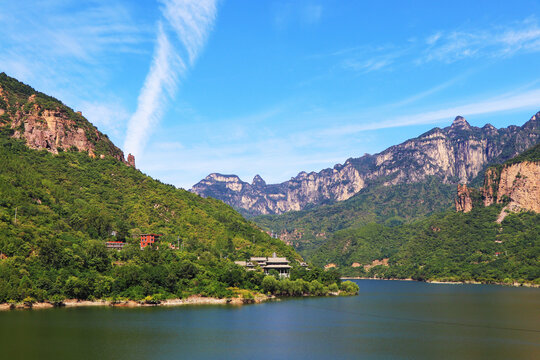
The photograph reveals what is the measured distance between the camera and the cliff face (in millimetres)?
161125

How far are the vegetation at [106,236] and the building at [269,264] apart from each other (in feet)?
15.7

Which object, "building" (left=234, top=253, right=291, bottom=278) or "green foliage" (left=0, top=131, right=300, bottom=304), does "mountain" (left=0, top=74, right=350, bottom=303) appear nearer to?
"green foliage" (left=0, top=131, right=300, bottom=304)

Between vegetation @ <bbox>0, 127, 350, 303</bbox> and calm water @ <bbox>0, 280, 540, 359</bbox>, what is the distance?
8.16 meters

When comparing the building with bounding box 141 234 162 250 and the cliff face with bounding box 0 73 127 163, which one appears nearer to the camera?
the building with bounding box 141 234 162 250

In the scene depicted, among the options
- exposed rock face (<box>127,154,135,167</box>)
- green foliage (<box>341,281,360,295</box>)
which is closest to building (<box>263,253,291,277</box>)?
green foliage (<box>341,281,360,295</box>)

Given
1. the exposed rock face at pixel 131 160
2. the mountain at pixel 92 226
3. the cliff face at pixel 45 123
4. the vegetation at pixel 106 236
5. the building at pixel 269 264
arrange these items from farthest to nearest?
the exposed rock face at pixel 131 160 → the cliff face at pixel 45 123 → the building at pixel 269 264 → the mountain at pixel 92 226 → the vegetation at pixel 106 236

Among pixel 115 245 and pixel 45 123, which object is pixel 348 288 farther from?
pixel 45 123

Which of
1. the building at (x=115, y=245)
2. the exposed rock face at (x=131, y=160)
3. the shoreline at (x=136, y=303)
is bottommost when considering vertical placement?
the shoreline at (x=136, y=303)

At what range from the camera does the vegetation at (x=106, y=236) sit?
88.8 meters

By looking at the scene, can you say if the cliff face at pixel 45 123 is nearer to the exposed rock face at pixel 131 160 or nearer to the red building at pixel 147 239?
the exposed rock face at pixel 131 160

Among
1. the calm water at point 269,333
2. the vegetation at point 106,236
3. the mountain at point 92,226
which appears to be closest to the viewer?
the calm water at point 269,333

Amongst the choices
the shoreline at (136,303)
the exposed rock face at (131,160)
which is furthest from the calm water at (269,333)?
the exposed rock face at (131,160)

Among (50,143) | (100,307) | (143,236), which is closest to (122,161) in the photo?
(50,143)

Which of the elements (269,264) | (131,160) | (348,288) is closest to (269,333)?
(348,288)
